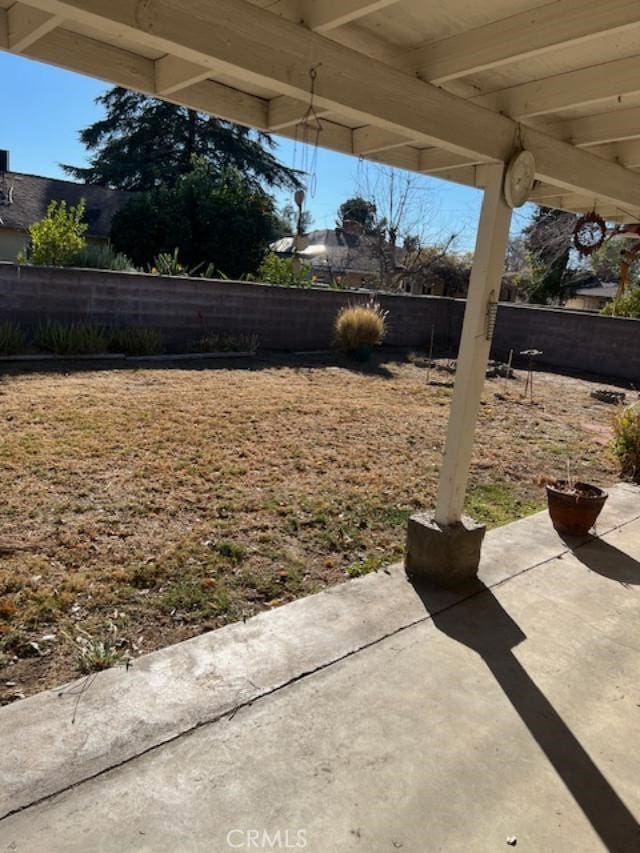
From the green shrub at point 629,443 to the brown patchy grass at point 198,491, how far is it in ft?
0.75

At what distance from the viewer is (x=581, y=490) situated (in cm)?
449

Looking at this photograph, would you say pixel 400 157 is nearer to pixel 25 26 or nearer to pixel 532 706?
pixel 25 26

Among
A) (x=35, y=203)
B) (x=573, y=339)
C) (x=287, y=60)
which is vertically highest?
(x=35, y=203)

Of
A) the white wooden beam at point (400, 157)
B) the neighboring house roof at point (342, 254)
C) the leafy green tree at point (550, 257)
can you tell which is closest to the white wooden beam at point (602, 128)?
the white wooden beam at point (400, 157)

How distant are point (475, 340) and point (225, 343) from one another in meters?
8.23

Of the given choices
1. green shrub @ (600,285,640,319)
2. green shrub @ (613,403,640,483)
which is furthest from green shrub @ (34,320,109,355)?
green shrub @ (600,285,640,319)

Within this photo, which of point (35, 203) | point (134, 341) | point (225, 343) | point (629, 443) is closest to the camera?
point (629, 443)

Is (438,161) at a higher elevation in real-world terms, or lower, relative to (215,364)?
higher

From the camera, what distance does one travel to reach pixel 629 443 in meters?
5.80

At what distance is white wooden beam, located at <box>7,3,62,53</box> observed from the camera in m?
2.20

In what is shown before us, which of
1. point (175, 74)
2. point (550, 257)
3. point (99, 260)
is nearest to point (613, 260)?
point (550, 257)

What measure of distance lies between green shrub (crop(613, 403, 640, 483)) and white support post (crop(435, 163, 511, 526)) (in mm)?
3119

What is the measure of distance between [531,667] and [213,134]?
93.2 feet

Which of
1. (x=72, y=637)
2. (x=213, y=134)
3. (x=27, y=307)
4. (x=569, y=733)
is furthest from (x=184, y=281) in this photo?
(x=213, y=134)
